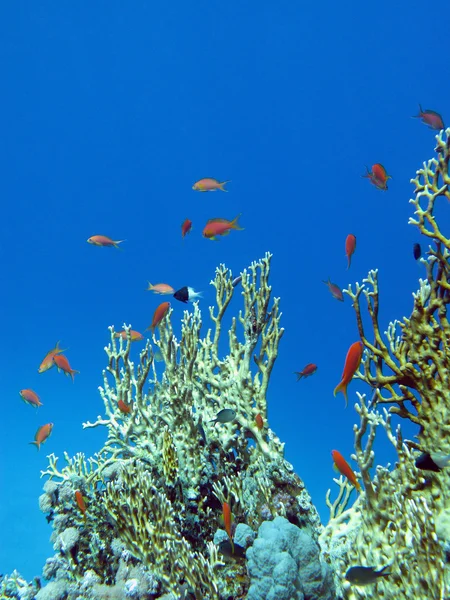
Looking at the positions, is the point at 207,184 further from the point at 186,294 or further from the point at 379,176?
the point at 379,176

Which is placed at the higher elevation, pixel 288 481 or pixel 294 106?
pixel 294 106

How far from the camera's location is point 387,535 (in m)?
3.14

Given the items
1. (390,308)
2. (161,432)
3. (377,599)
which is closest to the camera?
(377,599)

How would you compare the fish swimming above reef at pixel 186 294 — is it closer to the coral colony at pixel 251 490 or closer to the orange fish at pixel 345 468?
the coral colony at pixel 251 490

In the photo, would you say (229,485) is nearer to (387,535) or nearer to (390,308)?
(387,535)

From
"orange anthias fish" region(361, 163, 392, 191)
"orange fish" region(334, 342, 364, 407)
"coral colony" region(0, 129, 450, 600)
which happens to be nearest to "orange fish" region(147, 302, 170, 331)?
"coral colony" region(0, 129, 450, 600)

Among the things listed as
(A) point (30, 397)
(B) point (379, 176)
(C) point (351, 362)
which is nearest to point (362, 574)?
(C) point (351, 362)

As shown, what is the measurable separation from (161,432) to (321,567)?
294 centimetres

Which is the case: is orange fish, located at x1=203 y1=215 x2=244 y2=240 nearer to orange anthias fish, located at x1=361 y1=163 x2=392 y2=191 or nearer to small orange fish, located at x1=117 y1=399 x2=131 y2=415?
orange anthias fish, located at x1=361 y1=163 x2=392 y2=191

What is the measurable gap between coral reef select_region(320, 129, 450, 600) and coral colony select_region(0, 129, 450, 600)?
0.5 inches

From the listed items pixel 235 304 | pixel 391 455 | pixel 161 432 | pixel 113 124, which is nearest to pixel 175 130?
pixel 113 124

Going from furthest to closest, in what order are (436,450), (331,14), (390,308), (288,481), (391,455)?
(390,308) < (331,14) < (391,455) < (288,481) < (436,450)

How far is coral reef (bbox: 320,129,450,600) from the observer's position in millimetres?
2783

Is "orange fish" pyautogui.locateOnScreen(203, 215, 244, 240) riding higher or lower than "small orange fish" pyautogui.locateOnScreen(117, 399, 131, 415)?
higher
